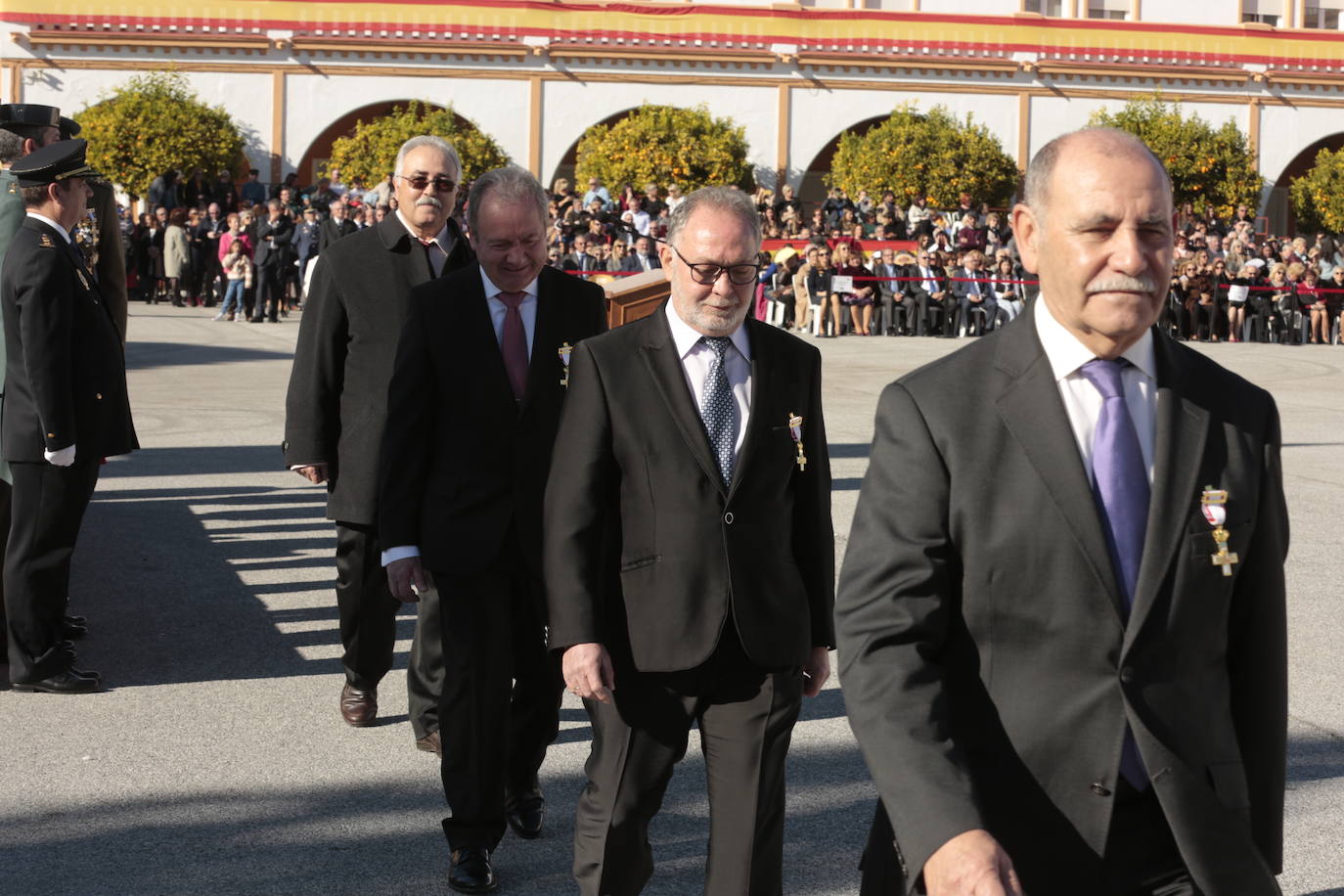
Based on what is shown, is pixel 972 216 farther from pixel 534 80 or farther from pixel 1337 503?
pixel 1337 503

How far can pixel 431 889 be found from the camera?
15.7 ft

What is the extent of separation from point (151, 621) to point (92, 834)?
2.86 metres

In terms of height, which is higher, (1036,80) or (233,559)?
(1036,80)

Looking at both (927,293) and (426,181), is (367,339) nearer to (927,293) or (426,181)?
(426,181)

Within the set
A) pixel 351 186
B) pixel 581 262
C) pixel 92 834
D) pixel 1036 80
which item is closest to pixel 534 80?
pixel 351 186

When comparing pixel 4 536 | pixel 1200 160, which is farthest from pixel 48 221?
pixel 1200 160

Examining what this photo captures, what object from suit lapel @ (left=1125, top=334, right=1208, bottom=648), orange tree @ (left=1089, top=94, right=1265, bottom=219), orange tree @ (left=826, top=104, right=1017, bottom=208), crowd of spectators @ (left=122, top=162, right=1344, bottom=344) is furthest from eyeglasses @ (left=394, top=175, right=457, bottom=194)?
orange tree @ (left=1089, top=94, right=1265, bottom=219)

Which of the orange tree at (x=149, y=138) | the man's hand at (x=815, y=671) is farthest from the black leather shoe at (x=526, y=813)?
the orange tree at (x=149, y=138)

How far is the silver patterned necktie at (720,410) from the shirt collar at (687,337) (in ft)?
0.10

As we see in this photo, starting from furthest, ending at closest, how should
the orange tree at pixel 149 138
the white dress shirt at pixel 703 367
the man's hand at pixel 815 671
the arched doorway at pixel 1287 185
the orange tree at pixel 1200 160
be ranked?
the arched doorway at pixel 1287 185
the orange tree at pixel 1200 160
the orange tree at pixel 149 138
the man's hand at pixel 815 671
the white dress shirt at pixel 703 367

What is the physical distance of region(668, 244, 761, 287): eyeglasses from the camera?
414 centimetres

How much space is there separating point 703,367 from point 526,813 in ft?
5.74

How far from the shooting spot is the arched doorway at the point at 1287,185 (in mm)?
50531

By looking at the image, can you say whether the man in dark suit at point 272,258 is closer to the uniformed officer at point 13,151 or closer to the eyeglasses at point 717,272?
the uniformed officer at point 13,151
